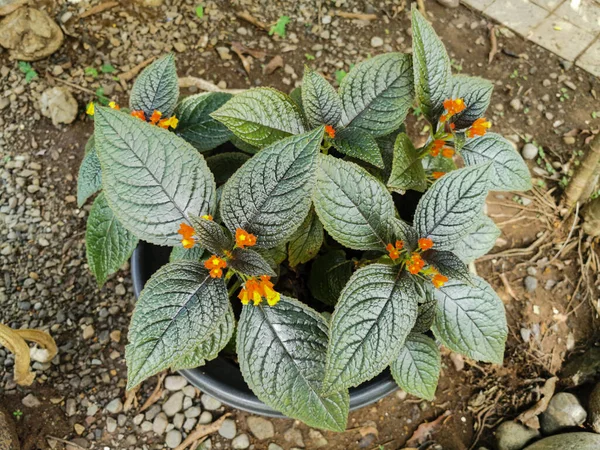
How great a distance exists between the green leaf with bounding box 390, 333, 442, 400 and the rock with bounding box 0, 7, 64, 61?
2.24m

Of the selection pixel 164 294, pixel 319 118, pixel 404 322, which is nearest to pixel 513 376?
pixel 404 322

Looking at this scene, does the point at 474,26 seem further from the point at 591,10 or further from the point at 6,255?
the point at 6,255

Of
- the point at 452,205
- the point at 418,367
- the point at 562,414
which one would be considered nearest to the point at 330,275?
the point at 418,367

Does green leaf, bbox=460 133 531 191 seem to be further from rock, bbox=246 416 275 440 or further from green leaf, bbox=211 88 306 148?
rock, bbox=246 416 275 440

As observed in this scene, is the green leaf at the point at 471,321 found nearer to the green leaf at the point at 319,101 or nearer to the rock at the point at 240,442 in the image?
the green leaf at the point at 319,101

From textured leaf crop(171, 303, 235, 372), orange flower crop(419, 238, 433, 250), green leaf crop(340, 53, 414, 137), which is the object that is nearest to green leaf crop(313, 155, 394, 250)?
orange flower crop(419, 238, 433, 250)

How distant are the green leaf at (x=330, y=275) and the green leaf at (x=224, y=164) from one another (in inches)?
14.1

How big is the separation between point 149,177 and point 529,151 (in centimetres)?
214

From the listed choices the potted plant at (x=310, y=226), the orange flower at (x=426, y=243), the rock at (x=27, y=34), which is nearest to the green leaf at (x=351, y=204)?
the potted plant at (x=310, y=226)

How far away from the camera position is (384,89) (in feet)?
4.40

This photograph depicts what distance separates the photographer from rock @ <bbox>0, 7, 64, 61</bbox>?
2525 mm

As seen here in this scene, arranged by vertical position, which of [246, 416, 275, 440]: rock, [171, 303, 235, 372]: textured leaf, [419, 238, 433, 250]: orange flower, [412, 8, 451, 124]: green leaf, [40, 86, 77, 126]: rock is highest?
[412, 8, 451, 124]: green leaf

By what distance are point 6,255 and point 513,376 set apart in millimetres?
2161

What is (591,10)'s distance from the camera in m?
3.15
